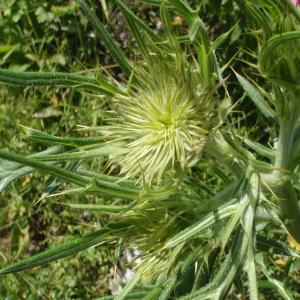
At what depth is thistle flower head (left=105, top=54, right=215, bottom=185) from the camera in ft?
3.43

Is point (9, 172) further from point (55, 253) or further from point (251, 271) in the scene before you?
point (251, 271)

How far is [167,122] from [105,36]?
271 millimetres

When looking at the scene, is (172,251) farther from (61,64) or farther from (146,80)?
(61,64)

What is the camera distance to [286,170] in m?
1.25

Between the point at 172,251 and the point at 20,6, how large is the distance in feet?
6.96

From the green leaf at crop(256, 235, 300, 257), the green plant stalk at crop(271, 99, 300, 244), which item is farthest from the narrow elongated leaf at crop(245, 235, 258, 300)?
the green leaf at crop(256, 235, 300, 257)

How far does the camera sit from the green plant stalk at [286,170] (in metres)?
1.20

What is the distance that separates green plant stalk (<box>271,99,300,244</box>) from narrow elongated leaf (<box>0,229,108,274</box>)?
1.28 ft

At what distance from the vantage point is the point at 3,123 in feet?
9.31

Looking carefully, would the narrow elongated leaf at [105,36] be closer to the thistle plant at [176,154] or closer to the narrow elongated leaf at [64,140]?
the thistle plant at [176,154]

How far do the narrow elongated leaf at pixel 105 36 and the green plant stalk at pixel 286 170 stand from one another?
343 millimetres

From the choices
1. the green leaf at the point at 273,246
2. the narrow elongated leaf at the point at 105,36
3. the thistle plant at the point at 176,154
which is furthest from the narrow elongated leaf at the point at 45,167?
the green leaf at the point at 273,246

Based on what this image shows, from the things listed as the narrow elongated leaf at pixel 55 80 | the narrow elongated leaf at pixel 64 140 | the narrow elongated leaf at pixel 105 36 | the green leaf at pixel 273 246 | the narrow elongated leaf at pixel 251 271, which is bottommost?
the green leaf at pixel 273 246

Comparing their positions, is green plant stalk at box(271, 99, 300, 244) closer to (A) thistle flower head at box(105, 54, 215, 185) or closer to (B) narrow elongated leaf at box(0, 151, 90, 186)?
(A) thistle flower head at box(105, 54, 215, 185)
